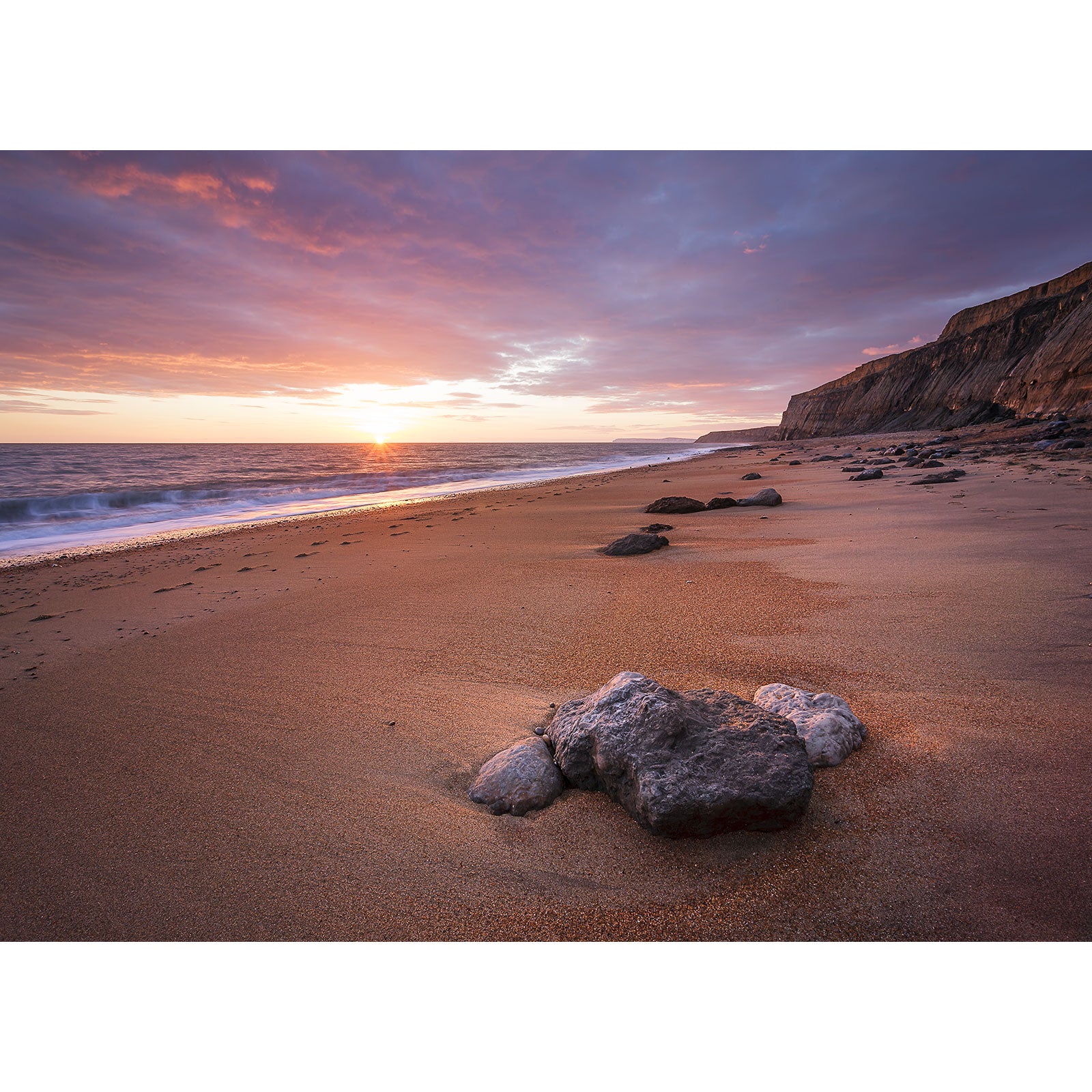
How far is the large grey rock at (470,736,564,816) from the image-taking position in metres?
1.86

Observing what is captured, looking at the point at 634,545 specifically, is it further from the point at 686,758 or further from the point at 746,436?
the point at 746,436

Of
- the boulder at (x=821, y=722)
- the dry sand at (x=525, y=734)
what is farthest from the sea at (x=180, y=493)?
the boulder at (x=821, y=722)

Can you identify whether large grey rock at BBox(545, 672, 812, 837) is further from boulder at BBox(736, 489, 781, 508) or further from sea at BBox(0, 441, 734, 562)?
sea at BBox(0, 441, 734, 562)

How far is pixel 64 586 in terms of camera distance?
6.61m

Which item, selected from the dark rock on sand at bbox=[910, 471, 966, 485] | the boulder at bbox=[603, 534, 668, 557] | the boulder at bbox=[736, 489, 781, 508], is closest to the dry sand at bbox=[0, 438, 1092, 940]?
the boulder at bbox=[603, 534, 668, 557]

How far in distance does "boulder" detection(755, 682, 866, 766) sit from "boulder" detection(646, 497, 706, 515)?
6549 mm

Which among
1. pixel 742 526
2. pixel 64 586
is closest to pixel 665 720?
pixel 742 526

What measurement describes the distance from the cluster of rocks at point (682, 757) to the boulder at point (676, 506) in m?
6.59

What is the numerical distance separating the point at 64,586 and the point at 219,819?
6942 mm

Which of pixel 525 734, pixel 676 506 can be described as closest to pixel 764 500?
pixel 676 506

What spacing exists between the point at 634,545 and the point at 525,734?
3666mm

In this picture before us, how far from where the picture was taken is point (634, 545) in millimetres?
5703

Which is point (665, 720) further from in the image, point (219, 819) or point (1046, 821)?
point (219, 819)

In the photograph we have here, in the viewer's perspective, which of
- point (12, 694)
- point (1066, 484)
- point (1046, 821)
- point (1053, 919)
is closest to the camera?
point (1053, 919)
